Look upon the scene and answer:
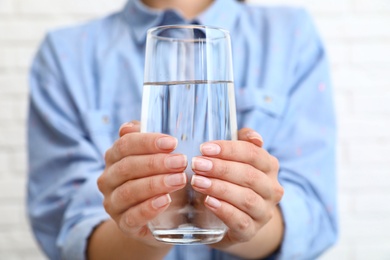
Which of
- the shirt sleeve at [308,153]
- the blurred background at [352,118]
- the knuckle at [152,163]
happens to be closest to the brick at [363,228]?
the blurred background at [352,118]

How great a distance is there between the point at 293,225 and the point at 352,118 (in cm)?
79

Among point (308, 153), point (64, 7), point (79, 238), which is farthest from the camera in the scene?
point (64, 7)

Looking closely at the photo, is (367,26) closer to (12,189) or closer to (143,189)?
(12,189)

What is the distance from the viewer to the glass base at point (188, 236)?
0.50 meters

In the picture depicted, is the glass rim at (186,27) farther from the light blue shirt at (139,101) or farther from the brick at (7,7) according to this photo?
the brick at (7,7)

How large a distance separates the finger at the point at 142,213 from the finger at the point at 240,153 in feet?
0.16

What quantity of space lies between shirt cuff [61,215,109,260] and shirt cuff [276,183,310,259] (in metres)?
0.22

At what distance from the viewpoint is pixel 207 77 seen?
0.50 meters

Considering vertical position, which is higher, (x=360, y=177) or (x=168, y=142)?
(x=168, y=142)

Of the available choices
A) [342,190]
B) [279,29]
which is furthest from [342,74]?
[279,29]

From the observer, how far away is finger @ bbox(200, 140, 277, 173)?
502 mm

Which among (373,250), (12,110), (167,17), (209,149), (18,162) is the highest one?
(167,17)

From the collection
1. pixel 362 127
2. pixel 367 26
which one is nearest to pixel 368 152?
pixel 362 127

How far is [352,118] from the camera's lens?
1.54 meters
